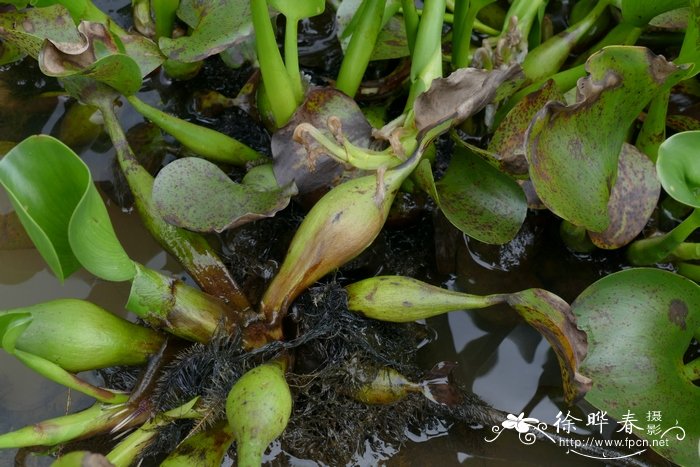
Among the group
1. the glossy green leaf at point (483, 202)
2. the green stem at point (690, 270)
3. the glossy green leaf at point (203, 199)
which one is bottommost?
the green stem at point (690, 270)

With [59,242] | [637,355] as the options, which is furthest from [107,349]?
[637,355]

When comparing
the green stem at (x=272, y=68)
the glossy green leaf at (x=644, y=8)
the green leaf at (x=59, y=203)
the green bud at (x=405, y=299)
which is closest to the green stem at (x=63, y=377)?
the green leaf at (x=59, y=203)

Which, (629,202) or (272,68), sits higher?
(272,68)

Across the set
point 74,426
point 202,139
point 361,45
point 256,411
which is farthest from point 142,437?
point 361,45

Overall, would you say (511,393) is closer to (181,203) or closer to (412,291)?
(412,291)

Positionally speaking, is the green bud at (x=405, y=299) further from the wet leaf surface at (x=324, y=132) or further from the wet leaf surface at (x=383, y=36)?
the wet leaf surface at (x=383, y=36)

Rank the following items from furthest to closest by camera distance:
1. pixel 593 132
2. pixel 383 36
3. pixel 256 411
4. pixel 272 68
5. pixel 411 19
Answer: pixel 383 36, pixel 411 19, pixel 272 68, pixel 593 132, pixel 256 411

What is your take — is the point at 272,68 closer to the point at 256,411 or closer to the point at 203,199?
the point at 203,199
